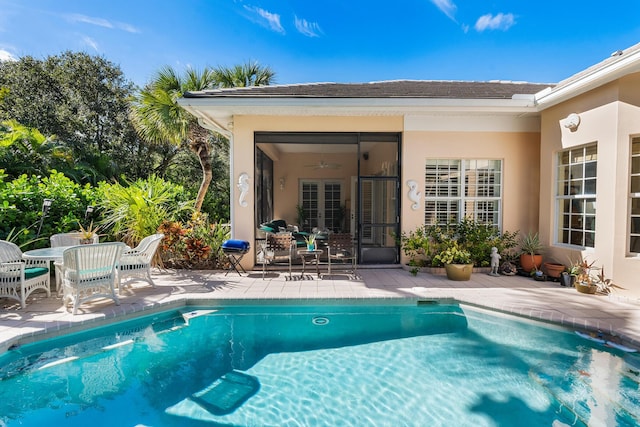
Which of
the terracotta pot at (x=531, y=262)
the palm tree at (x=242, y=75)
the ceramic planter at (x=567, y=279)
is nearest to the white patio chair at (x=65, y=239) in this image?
the palm tree at (x=242, y=75)

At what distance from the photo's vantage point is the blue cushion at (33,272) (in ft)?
14.9

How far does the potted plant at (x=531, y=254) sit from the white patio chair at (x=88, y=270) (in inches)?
318

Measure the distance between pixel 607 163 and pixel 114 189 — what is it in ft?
33.6

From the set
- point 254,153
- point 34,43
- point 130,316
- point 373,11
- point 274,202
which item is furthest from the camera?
point 34,43

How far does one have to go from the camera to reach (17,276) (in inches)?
173

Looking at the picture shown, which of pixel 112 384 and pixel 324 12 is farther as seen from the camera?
pixel 324 12

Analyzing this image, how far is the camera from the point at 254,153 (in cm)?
722

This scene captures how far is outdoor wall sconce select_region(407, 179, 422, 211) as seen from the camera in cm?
736

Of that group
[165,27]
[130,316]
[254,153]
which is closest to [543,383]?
[130,316]

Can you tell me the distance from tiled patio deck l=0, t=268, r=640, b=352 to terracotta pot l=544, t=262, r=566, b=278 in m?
0.25

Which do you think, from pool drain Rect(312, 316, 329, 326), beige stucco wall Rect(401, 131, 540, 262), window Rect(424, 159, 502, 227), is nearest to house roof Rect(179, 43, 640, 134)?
beige stucco wall Rect(401, 131, 540, 262)

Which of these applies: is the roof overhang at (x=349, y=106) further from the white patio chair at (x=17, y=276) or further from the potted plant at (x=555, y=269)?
the white patio chair at (x=17, y=276)

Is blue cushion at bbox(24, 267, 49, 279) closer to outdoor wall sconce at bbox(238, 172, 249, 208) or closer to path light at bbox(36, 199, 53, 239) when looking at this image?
path light at bbox(36, 199, 53, 239)

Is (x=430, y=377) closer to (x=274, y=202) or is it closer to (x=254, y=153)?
(x=254, y=153)
